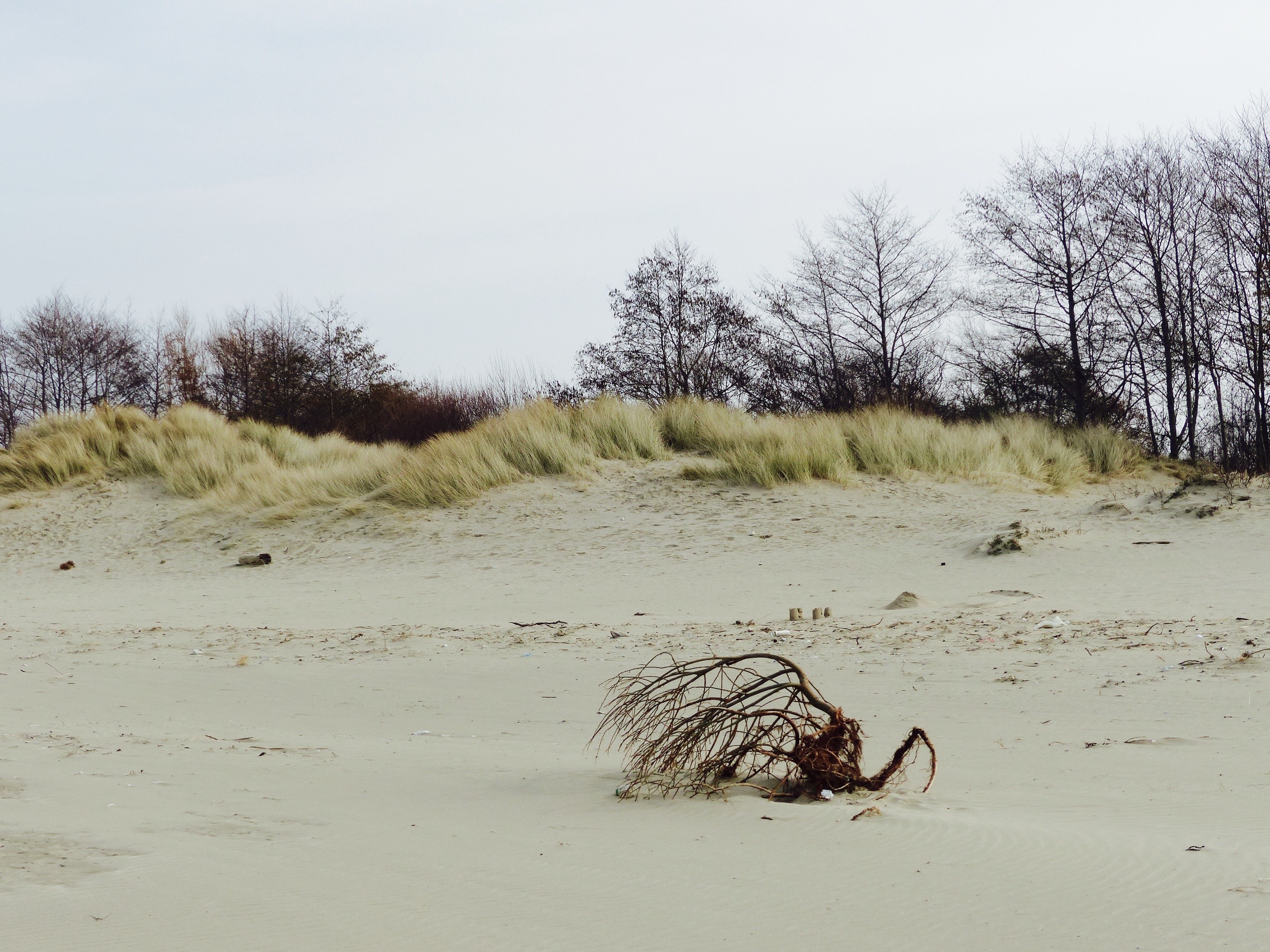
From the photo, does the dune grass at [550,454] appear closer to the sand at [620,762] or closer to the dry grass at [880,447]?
the dry grass at [880,447]

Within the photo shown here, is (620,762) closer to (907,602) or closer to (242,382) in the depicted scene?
(907,602)

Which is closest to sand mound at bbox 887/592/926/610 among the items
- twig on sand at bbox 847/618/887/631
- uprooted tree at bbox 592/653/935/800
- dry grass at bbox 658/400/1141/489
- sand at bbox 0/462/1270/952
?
sand at bbox 0/462/1270/952

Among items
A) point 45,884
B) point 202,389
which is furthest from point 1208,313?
point 202,389

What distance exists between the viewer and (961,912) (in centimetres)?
232

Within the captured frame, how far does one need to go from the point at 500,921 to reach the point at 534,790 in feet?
4.82

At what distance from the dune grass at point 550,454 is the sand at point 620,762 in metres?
3.11

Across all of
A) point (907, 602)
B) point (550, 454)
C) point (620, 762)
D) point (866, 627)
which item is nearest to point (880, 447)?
point (550, 454)

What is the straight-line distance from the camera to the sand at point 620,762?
2371 millimetres

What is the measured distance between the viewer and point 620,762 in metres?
4.38

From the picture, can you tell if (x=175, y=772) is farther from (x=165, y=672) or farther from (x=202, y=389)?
(x=202, y=389)

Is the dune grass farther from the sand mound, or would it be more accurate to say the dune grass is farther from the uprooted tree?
the uprooted tree

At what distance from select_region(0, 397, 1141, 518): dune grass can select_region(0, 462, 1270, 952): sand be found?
10.2 ft

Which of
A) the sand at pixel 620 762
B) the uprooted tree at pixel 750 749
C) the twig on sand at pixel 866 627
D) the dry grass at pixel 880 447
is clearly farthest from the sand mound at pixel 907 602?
the dry grass at pixel 880 447

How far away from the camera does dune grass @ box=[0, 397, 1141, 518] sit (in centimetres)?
1500
